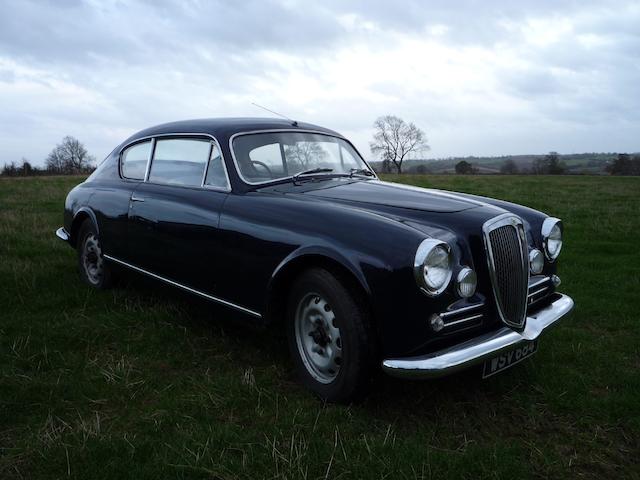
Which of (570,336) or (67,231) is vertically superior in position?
(67,231)

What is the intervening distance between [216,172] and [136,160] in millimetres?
1358

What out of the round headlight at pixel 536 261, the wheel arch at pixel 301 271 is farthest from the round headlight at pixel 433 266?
the round headlight at pixel 536 261

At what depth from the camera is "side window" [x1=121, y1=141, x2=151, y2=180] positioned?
4820 mm

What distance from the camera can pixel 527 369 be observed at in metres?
3.62

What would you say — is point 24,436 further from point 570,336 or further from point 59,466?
point 570,336

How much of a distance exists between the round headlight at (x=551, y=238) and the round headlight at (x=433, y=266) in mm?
1235

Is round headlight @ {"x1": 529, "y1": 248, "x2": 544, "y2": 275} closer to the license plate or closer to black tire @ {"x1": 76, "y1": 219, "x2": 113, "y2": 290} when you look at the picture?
the license plate

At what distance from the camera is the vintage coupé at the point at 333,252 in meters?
2.77

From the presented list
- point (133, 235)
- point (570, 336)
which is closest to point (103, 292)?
point (133, 235)

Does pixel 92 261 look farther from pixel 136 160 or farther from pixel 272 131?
pixel 272 131

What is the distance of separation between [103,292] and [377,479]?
140 inches

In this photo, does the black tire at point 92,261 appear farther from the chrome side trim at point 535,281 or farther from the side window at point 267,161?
the chrome side trim at point 535,281

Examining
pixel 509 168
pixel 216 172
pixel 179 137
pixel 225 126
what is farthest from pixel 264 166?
pixel 509 168

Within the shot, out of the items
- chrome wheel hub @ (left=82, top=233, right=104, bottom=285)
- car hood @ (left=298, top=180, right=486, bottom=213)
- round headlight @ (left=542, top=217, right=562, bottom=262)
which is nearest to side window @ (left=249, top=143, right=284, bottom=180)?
car hood @ (left=298, top=180, right=486, bottom=213)
